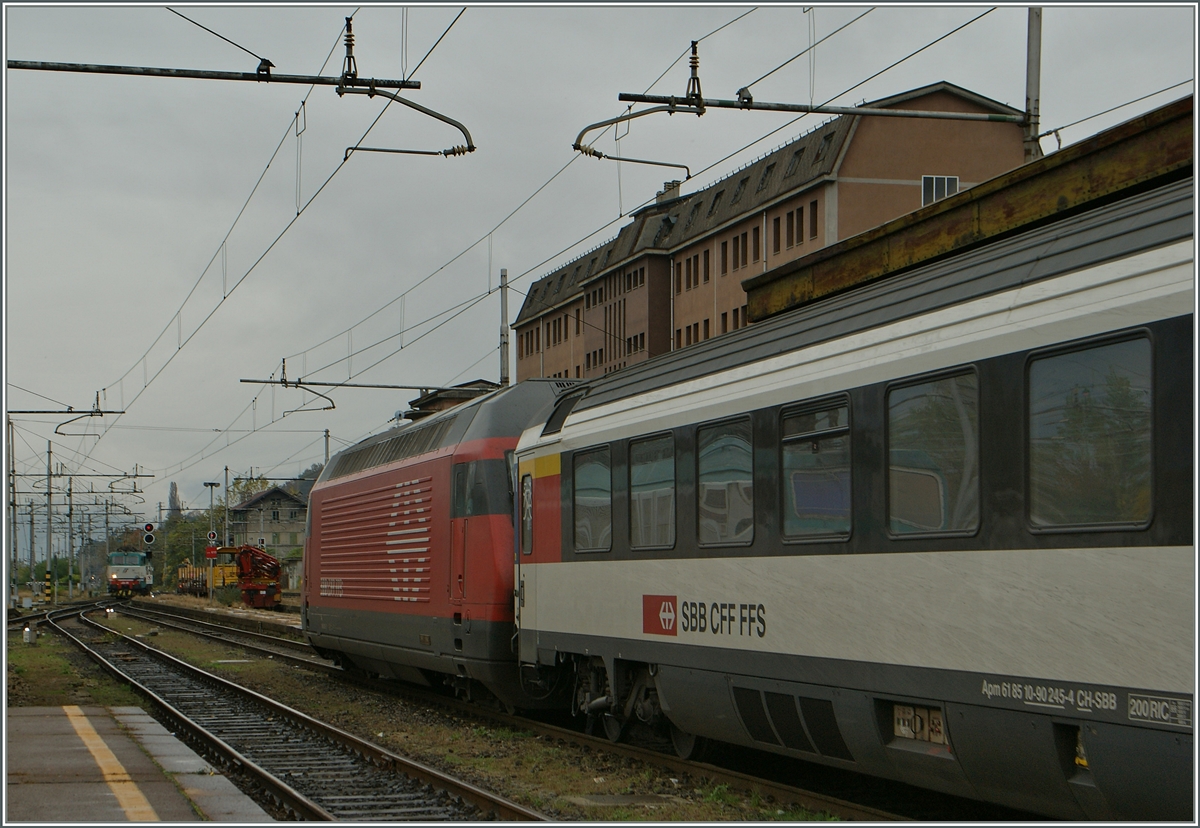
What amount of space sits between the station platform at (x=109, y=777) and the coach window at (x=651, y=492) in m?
3.61

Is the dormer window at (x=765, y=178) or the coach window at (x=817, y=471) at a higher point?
the dormer window at (x=765, y=178)

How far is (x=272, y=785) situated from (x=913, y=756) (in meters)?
5.48

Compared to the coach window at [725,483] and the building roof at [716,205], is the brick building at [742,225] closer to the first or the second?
the building roof at [716,205]

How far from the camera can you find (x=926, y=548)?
7316mm

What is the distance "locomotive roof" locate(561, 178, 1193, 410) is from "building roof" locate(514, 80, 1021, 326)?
34.4 metres

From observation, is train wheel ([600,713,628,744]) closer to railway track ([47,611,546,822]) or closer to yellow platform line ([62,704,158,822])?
railway track ([47,611,546,822])

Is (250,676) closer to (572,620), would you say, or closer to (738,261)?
(572,620)

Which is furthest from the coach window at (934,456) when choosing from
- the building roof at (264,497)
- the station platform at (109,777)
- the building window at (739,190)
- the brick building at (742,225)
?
the building roof at (264,497)

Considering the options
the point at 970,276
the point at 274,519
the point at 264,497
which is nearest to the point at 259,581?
the point at 970,276

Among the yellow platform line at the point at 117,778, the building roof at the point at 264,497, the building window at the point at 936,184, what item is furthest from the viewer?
the building roof at the point at 264,497

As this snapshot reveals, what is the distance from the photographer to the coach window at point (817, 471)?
8.15m

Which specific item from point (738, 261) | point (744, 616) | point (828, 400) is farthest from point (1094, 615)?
point (738, 261)

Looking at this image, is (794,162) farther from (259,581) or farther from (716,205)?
(259,581)

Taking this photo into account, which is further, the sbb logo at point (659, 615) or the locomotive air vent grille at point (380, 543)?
the locomotive air vent grille at point (380, 543)
